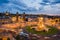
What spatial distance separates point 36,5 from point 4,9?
71 cm

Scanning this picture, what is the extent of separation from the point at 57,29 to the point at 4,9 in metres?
1.24

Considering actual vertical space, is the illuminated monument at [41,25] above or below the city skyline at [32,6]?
below

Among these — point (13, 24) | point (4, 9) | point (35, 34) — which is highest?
point (4, 9)

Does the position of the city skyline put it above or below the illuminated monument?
above

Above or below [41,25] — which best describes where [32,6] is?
above

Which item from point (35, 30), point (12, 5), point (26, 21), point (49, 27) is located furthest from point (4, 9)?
point (49, 27)

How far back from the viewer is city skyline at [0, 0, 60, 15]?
11.2 ft

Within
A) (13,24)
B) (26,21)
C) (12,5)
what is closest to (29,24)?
(26,21)

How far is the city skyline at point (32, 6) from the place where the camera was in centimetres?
342

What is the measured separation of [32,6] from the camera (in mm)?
3480

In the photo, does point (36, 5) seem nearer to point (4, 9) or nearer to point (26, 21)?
point (26, 21)

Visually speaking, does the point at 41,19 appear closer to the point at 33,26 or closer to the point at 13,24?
the point at 33,26

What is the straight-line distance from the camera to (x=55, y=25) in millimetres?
3426

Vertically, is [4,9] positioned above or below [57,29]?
above
